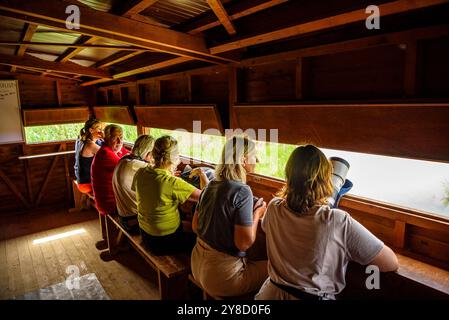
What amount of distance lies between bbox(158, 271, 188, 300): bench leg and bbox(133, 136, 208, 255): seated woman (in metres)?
0.23

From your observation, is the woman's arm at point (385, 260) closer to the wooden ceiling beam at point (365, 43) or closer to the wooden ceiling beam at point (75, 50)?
the wooden ceiling beam at point (365, 43)

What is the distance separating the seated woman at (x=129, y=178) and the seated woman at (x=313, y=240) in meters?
1.84

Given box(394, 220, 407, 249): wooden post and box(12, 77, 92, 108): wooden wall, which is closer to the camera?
box(394, 220, 407, 249): wooden post

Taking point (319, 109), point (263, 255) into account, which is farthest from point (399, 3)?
point (263, 255)

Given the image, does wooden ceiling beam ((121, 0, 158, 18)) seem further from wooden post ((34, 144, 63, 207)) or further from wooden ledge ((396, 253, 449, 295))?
wooden post ((34, 144, 63, 207))

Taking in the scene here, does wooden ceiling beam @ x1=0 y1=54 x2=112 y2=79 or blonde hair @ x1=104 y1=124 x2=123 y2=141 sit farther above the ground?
wooden ceiling beam @ x1=0 y1=54 x2=112 y2=79

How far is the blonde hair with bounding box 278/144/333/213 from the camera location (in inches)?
58.9

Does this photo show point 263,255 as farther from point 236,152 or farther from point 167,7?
point 167,7

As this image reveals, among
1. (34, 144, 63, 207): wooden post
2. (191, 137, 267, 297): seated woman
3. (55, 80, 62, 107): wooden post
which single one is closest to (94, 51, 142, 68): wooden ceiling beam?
(55, 80, 62, 107): wooden post

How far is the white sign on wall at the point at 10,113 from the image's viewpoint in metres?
5.94

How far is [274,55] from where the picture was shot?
2705 millimetres

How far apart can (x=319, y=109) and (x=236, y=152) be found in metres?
0.85

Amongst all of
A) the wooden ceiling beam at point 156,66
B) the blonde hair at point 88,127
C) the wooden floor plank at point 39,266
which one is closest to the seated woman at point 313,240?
the wooden ceiling beam at point 156,66

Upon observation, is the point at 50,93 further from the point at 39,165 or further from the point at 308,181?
the point at 308,181
